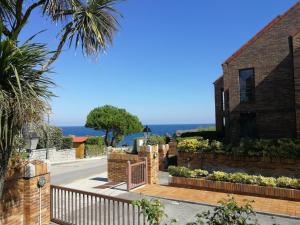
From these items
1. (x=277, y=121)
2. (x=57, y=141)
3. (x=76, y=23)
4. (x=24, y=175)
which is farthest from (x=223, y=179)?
(x=57, y=141)

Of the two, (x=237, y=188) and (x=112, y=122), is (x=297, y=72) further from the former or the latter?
(x=112, y=122)

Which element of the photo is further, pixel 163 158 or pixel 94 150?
pixel 94 150

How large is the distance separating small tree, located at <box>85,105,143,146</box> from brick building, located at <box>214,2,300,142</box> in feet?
99.7

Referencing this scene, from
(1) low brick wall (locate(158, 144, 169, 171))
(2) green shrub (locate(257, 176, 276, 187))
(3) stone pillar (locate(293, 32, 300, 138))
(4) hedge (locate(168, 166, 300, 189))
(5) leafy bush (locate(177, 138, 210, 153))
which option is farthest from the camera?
(1) low brick wall (locate(158, 144, 169, 171))

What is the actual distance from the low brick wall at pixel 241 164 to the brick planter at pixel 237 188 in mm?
1906

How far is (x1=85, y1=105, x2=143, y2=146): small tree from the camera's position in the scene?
4753cm

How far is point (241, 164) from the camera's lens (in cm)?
1426

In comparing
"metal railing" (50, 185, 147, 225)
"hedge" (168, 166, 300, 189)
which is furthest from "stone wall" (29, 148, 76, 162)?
"metal railing" (50, 185, 147, 225)

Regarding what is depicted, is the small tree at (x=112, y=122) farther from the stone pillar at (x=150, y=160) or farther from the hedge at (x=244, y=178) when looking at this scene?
the hedge at (x=244, y=178)

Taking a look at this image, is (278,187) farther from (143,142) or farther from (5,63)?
(5,63)

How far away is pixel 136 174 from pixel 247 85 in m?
8.98

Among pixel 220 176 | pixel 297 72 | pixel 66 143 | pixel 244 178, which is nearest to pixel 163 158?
pixel 220 176

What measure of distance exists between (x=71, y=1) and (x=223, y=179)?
9347mm

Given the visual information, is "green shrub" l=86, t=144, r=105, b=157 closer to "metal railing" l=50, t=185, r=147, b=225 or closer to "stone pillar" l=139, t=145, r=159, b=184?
"stone pillar" l=139, t=145, r=159, b=184
